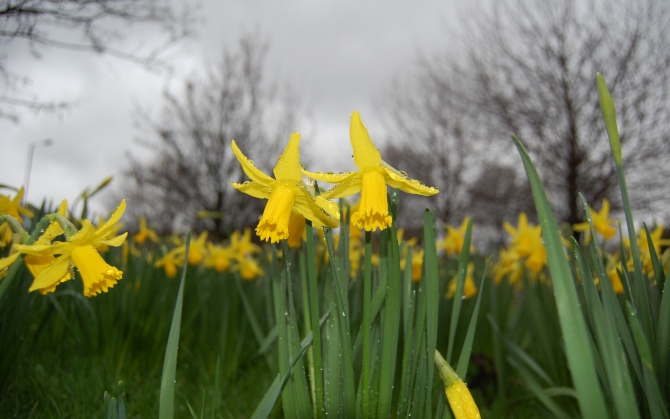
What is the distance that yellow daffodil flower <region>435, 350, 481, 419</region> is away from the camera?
884mm

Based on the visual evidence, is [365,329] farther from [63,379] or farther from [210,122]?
[210,122]

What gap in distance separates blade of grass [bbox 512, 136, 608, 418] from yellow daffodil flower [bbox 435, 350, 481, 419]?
306 mm

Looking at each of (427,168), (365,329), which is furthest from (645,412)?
(427,168)

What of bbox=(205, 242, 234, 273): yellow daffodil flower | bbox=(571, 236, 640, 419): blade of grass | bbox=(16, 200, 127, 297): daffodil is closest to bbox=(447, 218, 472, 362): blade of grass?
bbox=(571, 236, 640, 419): blade of grass

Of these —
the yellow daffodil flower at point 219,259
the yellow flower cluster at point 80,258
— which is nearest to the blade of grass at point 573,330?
the yellow flower cluster at point 80,258

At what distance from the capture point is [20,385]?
134cm

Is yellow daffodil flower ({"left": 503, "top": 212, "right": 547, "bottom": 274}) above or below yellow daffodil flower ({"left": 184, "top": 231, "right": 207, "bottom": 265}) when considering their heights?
below

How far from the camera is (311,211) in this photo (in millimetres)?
961

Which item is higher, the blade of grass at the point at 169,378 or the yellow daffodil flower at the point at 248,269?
the yellow daffodil flower at the point at 248,269

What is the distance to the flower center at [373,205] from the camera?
875mm

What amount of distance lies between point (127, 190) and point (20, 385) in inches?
1040

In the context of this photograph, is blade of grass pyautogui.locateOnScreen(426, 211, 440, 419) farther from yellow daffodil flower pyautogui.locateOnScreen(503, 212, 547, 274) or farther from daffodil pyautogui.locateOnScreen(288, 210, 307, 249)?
yellow daffodil flower pyautogui.locateOnScreen(503, 212, 547, 274)

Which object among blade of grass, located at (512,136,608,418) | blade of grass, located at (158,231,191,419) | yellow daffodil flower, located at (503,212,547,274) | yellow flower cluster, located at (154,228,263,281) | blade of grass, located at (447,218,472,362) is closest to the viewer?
blade of grass, located at (512,136,608,418)

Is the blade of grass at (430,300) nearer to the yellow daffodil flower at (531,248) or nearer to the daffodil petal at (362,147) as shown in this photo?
the daffodil petal at (362,147)
